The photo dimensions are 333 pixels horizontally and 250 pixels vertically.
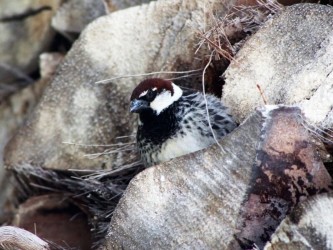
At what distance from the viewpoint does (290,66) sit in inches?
87.8

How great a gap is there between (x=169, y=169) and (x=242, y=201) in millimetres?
210

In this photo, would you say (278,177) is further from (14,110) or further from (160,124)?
(14,110)

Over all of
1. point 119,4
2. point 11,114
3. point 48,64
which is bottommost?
point 11,114

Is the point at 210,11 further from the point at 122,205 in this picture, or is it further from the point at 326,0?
the point at 122,205

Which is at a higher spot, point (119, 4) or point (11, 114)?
point (119, 4)

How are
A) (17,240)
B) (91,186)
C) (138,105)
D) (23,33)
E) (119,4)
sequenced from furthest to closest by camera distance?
(23,33), (119,4), (91,186), (138,105), (17,240)

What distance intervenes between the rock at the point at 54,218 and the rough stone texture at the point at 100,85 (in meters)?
0.15

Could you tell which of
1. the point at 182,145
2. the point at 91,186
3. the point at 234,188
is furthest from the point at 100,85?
the point at 234,188

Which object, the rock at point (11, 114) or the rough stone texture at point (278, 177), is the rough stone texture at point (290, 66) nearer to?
the rough stone texture at point (278, 177)

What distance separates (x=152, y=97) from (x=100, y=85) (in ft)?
1.62

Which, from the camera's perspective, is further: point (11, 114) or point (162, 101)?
point (11, 114)

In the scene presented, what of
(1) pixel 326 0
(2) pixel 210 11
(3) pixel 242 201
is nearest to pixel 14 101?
(2) pixel 210 11

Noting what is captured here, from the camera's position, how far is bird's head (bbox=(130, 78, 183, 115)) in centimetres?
234

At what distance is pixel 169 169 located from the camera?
2.04m
